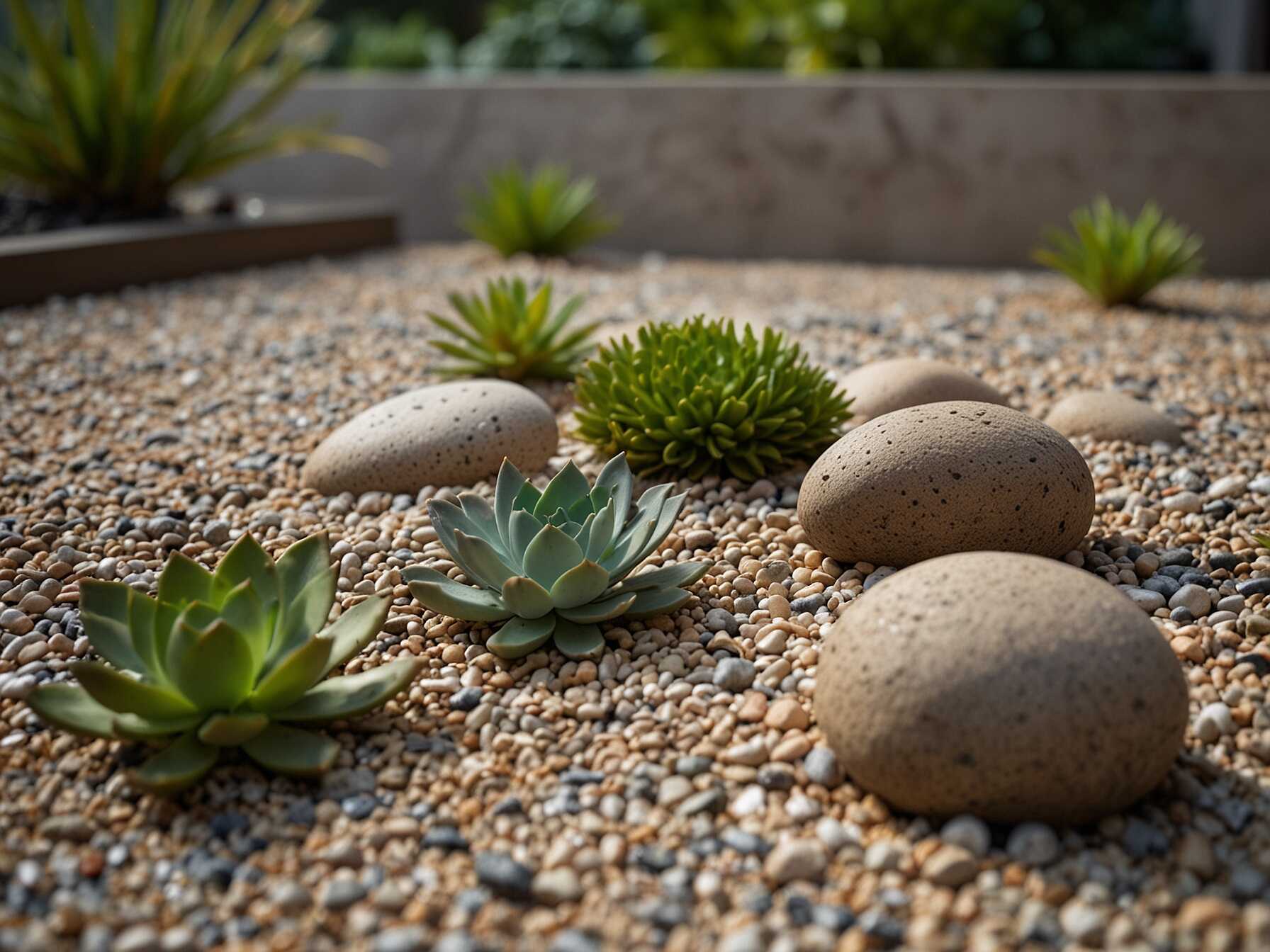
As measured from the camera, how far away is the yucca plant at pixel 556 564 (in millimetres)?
2086

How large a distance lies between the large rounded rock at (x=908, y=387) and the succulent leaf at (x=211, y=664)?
1823 millimetres

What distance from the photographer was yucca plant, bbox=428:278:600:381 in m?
3.50

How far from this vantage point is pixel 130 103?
17.6 feet

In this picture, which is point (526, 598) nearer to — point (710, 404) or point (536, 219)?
point (710, 404)

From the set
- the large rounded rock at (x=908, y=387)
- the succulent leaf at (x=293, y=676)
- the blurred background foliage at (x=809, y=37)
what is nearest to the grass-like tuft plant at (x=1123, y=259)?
the large rounded rock at (x=908, y=387)

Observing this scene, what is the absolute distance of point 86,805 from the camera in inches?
69.0

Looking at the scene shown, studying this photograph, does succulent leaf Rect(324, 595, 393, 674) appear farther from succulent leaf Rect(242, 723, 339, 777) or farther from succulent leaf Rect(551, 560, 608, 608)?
succulent leaf Rect(551, 560, 608, 608)

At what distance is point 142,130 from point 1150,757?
542 centimetres

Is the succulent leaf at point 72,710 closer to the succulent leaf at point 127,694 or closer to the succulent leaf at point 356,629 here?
the succulent leaf at point 127,694

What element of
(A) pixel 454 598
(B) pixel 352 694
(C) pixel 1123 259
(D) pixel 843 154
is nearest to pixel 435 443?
(A) pixel 454 598

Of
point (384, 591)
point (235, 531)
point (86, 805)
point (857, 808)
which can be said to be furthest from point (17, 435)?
point (857, 808)

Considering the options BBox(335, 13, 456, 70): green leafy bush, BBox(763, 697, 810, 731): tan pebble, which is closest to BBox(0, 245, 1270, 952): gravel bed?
BBox(763, 697, 810, 731): tan pebble

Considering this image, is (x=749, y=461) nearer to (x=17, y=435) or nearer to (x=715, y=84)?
(x=17, y=435)

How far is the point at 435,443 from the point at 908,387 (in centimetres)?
132
